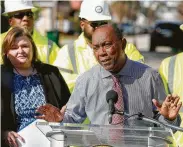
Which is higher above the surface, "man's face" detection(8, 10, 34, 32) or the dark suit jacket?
"man's face" detection(8, 10, 34, 32)

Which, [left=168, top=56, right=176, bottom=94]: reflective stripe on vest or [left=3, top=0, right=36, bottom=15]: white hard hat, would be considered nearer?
[left=168, top=56, right=176, bottom=94]: reflective stripe on vest

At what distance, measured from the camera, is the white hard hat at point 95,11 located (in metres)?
6.80

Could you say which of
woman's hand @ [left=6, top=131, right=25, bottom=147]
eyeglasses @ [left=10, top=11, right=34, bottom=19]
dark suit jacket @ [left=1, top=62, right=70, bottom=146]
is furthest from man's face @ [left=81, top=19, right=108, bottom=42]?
woman's hand @ [left=6, top=131, right=25, bottom=147]

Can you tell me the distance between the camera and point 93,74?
532 cm

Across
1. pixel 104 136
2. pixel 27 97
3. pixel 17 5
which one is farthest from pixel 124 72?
pixel 17 5

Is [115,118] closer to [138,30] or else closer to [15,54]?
[15,54]

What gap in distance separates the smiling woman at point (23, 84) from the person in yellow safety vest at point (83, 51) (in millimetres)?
598

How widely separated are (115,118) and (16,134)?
0.97 metres

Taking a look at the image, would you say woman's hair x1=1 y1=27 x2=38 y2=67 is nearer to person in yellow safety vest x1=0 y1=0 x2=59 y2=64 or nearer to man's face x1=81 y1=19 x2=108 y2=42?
man's face x1=81 y1=19 x2=108 y2=42


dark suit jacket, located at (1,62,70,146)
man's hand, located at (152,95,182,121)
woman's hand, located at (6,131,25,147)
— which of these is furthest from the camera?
dark suit jacket, located at (1,62,70,146)

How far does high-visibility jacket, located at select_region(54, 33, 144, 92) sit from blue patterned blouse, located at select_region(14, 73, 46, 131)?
0.69 metres

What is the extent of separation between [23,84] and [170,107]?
67.0 inches

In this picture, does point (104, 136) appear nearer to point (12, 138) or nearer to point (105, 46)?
point (105, 46)

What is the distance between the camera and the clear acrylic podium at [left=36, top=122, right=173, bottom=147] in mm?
4219
